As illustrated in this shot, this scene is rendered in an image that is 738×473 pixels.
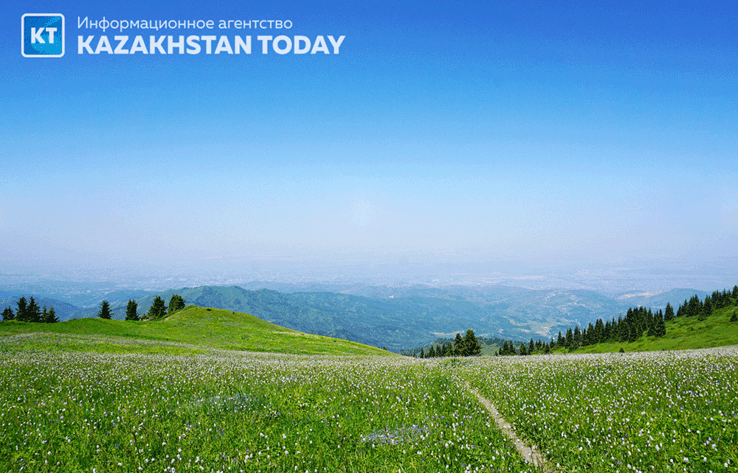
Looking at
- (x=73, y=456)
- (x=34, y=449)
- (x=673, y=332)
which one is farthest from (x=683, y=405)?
(x=673, y=332)

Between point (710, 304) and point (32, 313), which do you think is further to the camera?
point (710, 304)

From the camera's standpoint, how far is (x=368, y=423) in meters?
9.09

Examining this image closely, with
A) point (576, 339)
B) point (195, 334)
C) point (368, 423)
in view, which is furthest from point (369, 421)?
point (576, 339)

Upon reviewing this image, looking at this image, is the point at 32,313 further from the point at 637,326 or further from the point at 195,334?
the point at 637,326

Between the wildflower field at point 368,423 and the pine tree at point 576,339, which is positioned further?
the pine tree at point 576,339

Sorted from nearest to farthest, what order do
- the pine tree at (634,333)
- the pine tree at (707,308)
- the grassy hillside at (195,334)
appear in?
1. the grassy hillside at (195,334)
2. the pine tree at (634,333)
3. the pine tree at (707,308)

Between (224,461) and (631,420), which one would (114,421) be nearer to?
(224,461)

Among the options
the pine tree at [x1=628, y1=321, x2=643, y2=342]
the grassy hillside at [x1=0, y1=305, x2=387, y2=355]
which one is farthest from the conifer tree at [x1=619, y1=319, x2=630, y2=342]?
the grassy hillside at [x1=0, y1=305, x2=387, y2=355]

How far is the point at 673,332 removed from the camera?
13700cm

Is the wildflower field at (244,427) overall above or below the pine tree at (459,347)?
above

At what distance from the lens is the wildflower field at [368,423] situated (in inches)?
277

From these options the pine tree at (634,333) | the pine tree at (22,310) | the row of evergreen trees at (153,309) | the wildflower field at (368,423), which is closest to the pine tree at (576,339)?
the pine tree at (634,333)

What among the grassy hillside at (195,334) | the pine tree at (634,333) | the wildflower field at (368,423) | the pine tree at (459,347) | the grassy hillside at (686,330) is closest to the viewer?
the wildflower field at (368,423)

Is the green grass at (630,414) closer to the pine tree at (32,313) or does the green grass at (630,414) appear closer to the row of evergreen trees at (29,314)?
the row of evergreen trees at (29,314)
